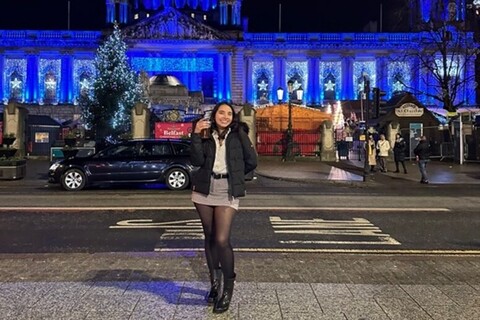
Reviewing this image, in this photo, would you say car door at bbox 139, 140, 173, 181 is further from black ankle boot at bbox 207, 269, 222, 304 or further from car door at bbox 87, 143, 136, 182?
black ankle boot at bbox 207, 269, 222, 304

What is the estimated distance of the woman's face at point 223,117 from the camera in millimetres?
4758

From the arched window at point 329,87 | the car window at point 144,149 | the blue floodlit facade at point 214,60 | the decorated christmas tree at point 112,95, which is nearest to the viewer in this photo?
the car window at point 144,149

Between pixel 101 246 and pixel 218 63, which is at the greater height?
pixel 218 63

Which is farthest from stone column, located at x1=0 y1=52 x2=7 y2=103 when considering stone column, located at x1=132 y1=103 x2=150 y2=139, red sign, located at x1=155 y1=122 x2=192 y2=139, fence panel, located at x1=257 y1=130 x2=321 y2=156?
red sign, located at x1=155 y1=122 x2=192 y2=139

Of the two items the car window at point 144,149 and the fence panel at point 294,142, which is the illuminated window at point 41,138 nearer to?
the fence panel at point 294,142

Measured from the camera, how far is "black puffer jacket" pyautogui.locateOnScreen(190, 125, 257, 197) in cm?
471

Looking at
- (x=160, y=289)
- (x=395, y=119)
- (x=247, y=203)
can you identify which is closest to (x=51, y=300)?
(x=160, y=289)

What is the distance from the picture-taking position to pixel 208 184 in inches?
187

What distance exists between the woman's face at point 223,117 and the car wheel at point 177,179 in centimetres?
1184

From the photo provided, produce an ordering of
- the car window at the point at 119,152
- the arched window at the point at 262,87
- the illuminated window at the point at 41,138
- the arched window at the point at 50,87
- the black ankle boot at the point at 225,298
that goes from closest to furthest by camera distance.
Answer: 1. the black ankle boot at the point at 225,298
2. the car window at the point at 119,152
3. the illuminated window at the point at 41,138
4. the arched window at the point at 50,87
5. the arched window at the point at 262,87

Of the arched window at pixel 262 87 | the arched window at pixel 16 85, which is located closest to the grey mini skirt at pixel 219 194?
the arched window at pixel 262 87

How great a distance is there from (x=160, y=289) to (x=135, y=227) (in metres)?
4.26

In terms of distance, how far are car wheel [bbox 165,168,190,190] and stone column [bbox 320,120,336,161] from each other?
1807 cm

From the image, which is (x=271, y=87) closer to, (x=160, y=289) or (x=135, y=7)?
(x=135, y=7)
